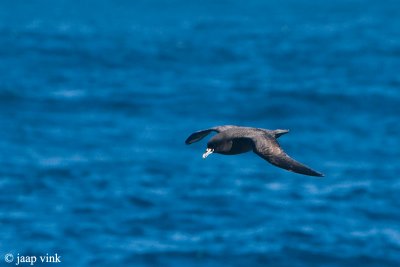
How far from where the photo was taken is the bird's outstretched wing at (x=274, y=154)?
1087cm

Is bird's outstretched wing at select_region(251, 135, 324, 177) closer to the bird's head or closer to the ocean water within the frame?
the bird's head

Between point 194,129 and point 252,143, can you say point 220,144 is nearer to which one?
point 252,143

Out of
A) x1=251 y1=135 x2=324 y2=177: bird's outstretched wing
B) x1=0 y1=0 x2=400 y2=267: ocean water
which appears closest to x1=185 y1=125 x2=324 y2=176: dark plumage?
x1=251 y1=135 x2=324 y2=177: bird's outstretched wing

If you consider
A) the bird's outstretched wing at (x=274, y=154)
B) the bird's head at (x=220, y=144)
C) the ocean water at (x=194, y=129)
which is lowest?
the bird's outstretched wing at (x=274, y=154)

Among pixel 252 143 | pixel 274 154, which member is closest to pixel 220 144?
pixel 252 143

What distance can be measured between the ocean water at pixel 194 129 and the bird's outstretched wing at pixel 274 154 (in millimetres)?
14022

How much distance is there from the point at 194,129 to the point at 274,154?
25911 millimetres

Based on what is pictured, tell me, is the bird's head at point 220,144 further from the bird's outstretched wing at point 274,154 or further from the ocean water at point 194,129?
the ocean water at point 194,129

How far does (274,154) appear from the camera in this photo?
11586 millimetres

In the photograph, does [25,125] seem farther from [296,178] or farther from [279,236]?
[279,236]

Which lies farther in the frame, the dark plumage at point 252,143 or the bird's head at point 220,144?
the bird's head at point 220,144

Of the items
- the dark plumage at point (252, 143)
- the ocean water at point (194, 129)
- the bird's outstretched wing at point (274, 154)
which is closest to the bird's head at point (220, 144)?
the dark plumage at point (252, 143)

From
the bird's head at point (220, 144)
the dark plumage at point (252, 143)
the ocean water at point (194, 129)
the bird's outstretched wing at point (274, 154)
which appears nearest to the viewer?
the bird's outstretched wing at point (274, 154)

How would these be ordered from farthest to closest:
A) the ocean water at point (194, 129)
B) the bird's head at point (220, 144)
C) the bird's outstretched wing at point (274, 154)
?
1. the ocean water at point (194, 129)
2. the bird's head at point (220, 144)
3. the bird's outstretched wing at point (274, 154)
